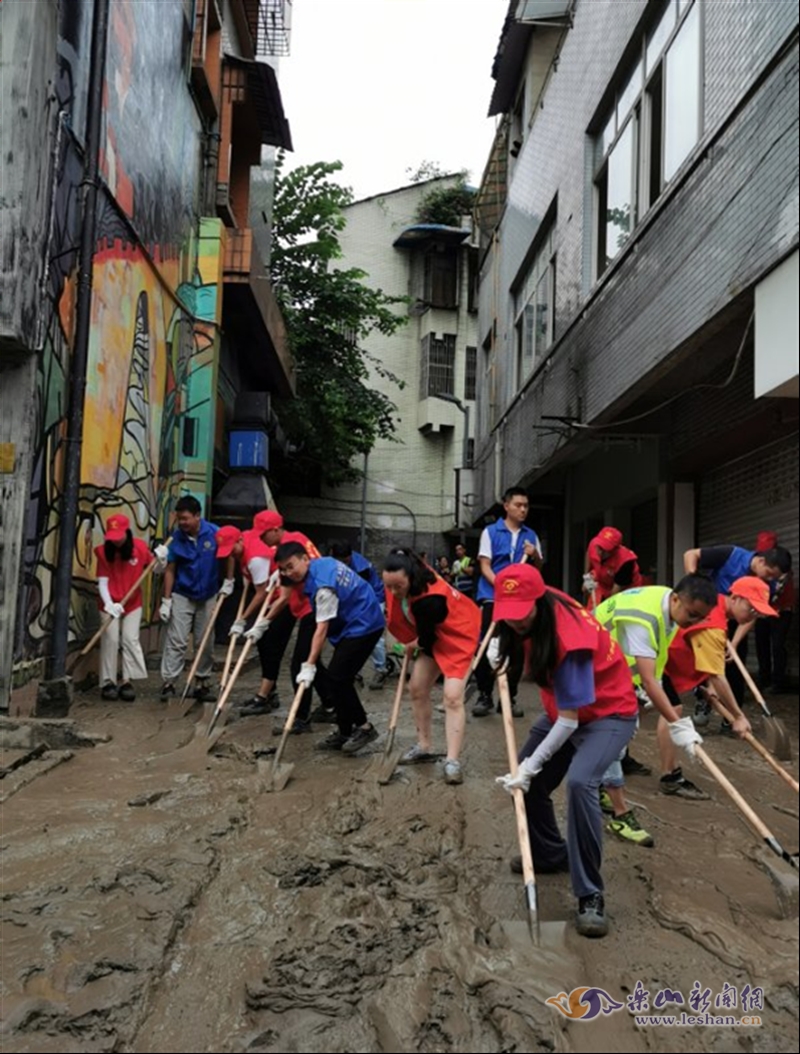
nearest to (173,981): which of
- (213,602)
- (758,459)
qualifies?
(758,459)

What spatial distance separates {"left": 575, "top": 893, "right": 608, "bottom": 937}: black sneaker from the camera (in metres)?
3.11

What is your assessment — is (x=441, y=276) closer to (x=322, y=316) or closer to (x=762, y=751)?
(x=322, y=316)

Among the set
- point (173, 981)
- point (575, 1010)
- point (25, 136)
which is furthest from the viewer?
point (25, 136)

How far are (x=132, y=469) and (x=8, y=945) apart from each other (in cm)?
636

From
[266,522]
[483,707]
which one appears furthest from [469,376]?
[483,707]

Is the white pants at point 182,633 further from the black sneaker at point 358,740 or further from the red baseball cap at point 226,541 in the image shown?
the black sneaker at point 358,740

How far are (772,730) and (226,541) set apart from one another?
5045 mm

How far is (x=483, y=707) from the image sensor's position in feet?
23.1

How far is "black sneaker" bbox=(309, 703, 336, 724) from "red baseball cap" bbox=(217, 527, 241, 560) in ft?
5.47

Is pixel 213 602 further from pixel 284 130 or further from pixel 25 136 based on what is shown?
pixel 284 130

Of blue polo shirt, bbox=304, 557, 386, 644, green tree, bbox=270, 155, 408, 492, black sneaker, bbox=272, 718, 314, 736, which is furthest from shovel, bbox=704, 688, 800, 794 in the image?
green tree, bbox=270, 155, 408, 492

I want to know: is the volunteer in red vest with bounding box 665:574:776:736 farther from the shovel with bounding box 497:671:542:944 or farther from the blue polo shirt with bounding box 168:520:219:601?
the blue polo shirt with bounding box 168:520:219:601

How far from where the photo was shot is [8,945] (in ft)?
10.2

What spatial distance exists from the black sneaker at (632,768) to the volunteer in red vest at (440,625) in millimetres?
1149
